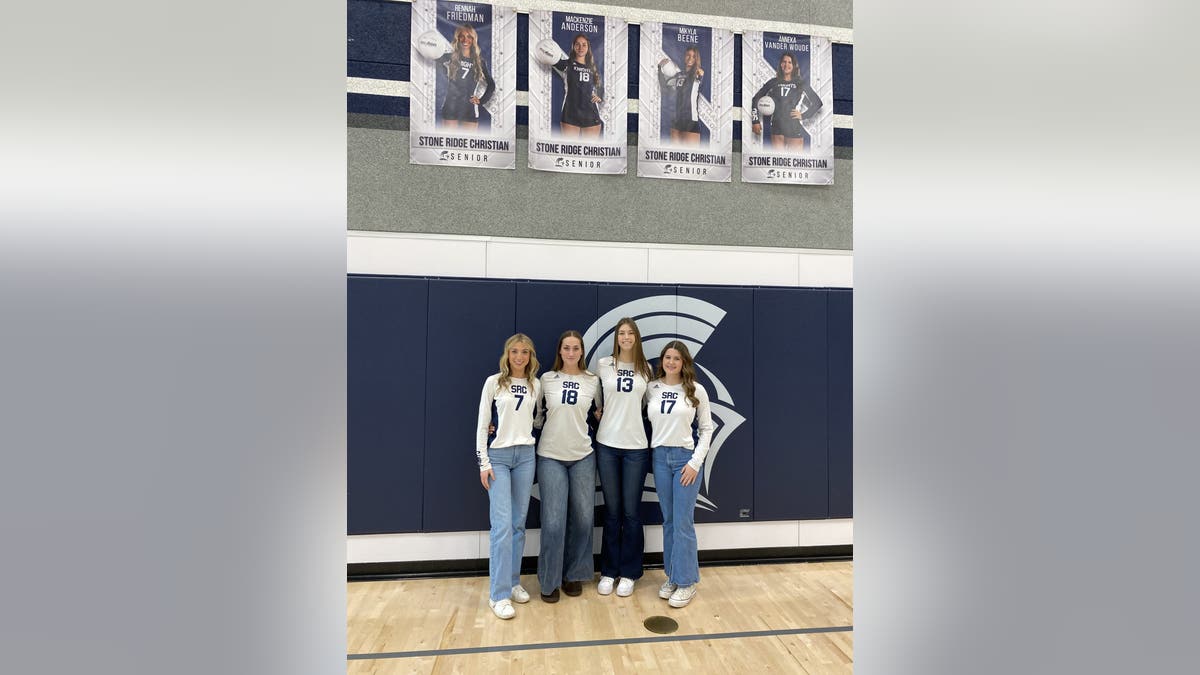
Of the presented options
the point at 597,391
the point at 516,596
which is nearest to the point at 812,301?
the point at 597,391

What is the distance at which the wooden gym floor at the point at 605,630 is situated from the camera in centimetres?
257

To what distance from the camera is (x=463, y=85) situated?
12.5 feet

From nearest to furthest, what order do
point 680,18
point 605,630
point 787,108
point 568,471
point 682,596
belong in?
point 605,630
point 682,596
point 568,471
point 680,18
point 787,108

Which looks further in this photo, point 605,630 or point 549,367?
point 549,367

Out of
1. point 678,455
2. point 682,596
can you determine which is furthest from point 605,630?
point 678,455

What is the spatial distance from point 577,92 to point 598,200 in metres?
0.77

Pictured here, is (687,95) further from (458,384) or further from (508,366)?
(458,384)

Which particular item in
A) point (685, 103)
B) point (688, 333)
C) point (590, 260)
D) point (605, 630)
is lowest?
point (605, 630)

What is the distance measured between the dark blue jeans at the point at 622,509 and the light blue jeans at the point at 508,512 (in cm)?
49

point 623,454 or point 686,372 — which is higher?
point 686,372

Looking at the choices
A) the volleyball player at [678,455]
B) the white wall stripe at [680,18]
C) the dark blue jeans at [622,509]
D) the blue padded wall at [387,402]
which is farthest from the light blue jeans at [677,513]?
the white wall stripe at [680,18]

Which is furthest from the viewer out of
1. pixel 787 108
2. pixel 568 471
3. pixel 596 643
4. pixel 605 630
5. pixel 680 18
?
pixel 787 108
